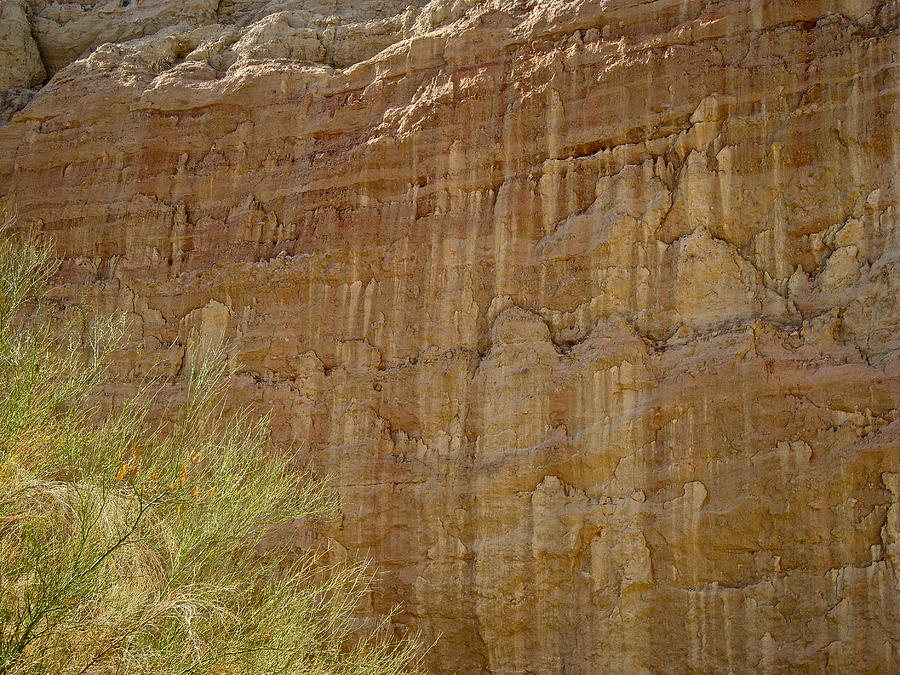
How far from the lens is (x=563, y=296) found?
905 centimetres

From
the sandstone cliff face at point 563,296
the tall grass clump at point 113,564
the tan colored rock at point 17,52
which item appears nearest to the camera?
the tall grass clump at point 113,564

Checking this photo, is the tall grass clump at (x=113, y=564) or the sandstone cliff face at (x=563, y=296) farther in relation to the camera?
the sandstone cliff face at (x=563, y=296)

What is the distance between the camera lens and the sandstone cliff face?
7559 millimetres

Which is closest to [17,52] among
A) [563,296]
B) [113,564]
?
[563,296]

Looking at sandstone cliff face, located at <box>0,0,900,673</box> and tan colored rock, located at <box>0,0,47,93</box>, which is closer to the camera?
sandstone cliff face, located at <box>0,0,900,673</box>

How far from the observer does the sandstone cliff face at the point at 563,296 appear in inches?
298

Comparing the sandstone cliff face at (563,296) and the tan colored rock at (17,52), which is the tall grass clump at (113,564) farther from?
the tan colored rock at (17,52)

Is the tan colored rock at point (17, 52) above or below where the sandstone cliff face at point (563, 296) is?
above

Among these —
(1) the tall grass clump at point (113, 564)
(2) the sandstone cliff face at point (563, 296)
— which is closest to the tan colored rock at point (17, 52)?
(2) the sandstone cliff face at point (563, 296)

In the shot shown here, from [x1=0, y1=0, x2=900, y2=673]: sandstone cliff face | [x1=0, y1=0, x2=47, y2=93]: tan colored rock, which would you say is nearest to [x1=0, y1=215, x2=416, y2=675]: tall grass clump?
[x1=0, y1=0, x2=900, y2=673]: sandstone cliff face

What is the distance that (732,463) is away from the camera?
25.4 ft

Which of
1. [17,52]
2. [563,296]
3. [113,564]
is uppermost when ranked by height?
[17,52]

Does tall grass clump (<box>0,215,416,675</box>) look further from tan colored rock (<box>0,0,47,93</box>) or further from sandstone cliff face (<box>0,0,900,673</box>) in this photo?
tan colored rock (<box>0,0,47,93</box>)

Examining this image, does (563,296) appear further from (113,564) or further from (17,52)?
(17,52)
